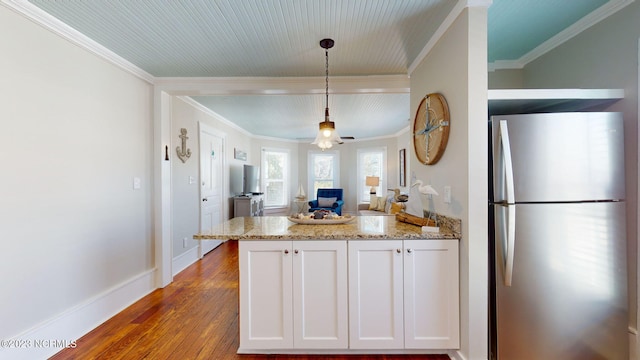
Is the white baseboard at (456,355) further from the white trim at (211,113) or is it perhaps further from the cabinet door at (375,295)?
the white trim at (211,113)

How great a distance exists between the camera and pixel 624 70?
5.83 ft

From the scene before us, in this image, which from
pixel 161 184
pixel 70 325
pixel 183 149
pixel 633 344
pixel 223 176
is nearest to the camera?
pixel 633 344

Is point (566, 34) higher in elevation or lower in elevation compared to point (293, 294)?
higher

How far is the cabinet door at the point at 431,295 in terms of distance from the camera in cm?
175

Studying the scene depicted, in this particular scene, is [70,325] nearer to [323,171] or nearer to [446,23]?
[446,23]

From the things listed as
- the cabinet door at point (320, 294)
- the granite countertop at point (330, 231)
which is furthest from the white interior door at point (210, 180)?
the cabinet door at point (320, 294)

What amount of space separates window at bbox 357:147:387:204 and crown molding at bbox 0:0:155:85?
551cm

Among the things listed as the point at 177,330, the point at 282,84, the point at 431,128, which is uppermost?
the point at 282,84

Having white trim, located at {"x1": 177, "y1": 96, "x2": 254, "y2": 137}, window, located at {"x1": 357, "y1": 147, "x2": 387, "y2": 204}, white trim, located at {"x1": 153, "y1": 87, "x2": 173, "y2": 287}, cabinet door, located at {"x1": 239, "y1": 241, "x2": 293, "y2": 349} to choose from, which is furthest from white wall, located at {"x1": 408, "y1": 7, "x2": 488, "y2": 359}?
window, located at {"x1": 357, "y1": 147, "x2": 387, "y2": 204}

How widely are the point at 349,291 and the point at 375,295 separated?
18 cm

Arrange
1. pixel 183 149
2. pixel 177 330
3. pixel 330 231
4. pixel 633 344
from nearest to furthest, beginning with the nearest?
pixel 633 344 < pixel 330 231 < pixel 177 330 < pixel 183 149

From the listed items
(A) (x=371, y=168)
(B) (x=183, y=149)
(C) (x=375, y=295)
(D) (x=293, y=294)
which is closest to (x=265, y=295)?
(D) (x=293, y=294)

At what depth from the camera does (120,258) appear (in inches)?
99.3

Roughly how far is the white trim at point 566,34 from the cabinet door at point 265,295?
2.69 metres
